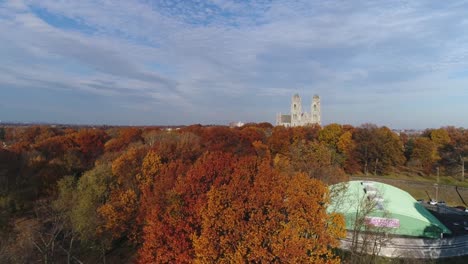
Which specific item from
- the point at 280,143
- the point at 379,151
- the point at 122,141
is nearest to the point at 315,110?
the point at 280,143

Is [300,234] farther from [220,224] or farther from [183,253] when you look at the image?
[183,253]

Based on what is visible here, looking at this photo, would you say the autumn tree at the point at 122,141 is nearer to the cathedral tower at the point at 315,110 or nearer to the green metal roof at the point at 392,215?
the green metal roof at the point at 392,215

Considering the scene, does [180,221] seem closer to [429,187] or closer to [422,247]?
[422,247]

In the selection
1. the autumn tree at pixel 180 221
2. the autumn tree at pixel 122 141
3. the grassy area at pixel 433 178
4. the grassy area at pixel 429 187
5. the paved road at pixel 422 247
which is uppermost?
the autumn tree at pixel 122 141

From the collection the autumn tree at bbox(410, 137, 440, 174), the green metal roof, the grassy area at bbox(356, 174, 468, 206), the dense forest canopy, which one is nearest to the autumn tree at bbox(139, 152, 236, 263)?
the dense forest canopy

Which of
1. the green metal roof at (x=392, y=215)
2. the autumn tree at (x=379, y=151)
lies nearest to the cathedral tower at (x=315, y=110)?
the autumn tree at (x=379, y=151)

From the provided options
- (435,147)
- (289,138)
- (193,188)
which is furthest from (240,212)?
(435,147)

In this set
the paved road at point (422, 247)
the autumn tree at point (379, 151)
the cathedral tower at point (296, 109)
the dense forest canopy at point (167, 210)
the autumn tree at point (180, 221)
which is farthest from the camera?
the cathedral tower at point (296, 109)
